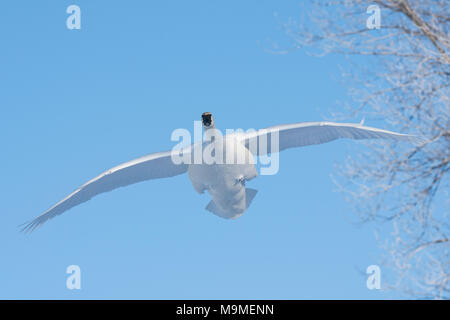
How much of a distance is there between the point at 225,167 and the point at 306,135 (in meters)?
1.44

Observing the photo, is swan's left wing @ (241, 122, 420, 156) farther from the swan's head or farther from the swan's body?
the swan's head

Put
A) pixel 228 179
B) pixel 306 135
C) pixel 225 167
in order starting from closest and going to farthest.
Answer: pixel 225 167
pixel 228 179
pixel 306 135

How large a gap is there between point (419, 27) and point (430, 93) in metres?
0.93

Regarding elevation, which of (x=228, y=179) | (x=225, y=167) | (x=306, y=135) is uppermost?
(x=306, y=135)

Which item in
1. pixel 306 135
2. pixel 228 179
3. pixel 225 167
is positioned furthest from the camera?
pixel 306 135

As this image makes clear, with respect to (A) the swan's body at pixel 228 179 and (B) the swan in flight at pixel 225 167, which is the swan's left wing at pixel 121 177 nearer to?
(B) the swan in flight at pixel 225 167

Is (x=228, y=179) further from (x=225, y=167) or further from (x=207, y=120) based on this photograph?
(x=207, y=120)

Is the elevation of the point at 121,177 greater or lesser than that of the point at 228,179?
greater

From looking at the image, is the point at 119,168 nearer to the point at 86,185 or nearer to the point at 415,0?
the point at 86,185

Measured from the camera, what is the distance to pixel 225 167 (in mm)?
8961

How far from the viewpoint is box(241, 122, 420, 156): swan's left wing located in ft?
30.2

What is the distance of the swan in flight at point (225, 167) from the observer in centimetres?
904

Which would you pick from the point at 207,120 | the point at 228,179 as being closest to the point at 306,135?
the point at 228,179
